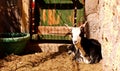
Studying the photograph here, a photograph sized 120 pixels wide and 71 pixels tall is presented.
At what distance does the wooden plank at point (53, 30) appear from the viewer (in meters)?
8.95

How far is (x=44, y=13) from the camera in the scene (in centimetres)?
902

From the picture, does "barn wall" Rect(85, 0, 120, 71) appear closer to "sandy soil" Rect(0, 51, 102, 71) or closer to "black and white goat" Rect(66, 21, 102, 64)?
"black and white goat" Rect(66, 21, 102, 64)

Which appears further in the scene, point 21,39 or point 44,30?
point 44,30

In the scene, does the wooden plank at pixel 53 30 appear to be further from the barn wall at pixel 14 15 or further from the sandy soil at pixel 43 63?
the sandy soil at pixel 43 63

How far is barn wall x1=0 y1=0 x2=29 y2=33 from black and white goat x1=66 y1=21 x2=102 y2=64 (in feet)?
5.72

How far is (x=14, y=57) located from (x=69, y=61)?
1.47m

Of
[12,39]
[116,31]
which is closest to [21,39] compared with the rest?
[12,39]

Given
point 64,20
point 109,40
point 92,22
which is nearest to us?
point 109,40

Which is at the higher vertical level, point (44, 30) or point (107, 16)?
point (107, 16)

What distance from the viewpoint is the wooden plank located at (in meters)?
8.95

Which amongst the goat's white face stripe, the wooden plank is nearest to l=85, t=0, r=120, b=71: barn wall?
the goat's white face stripe

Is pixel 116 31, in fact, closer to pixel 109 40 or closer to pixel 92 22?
pixel 109 40

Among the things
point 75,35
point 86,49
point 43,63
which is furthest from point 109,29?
point 43,63

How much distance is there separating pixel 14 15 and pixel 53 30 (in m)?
1.20
